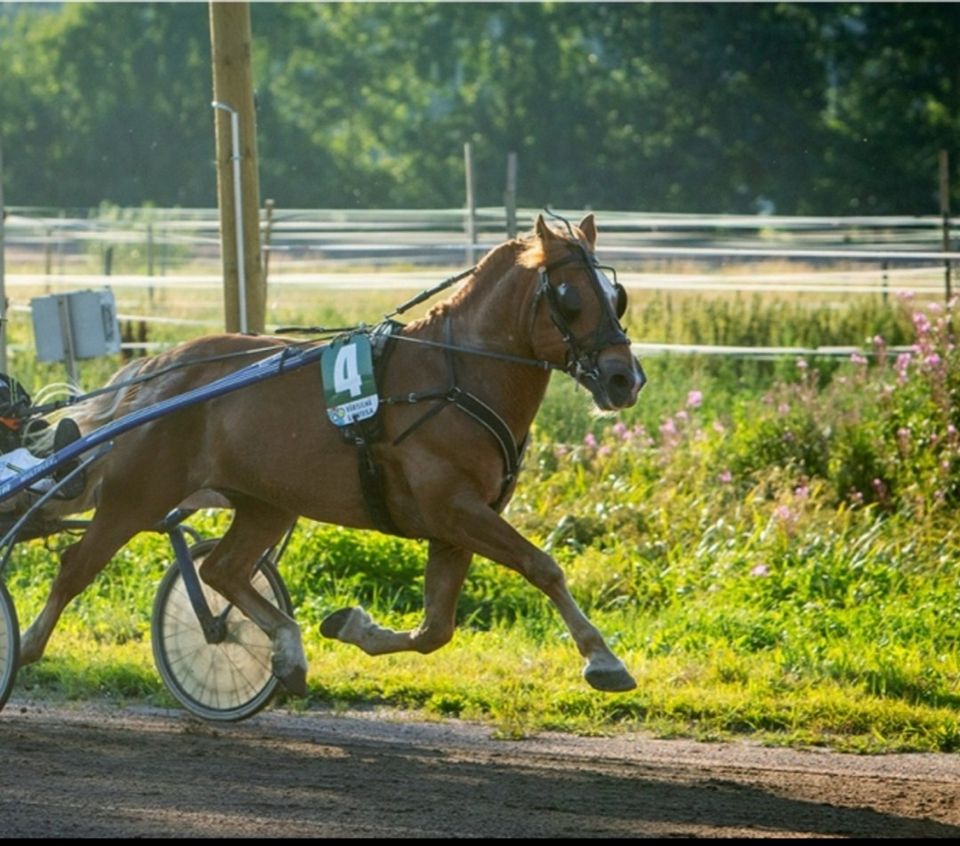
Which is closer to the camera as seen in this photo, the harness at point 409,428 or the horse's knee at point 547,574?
the horse's knee at point 547,574

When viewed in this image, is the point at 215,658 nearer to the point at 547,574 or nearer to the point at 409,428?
the point at 409,428

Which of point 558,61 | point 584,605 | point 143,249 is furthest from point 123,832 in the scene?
point 558,61

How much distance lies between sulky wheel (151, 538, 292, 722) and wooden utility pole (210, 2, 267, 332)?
6.89ft

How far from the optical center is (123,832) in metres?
5.39

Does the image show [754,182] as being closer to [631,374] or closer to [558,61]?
[558,61]

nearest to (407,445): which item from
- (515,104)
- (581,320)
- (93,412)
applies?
(581,320)

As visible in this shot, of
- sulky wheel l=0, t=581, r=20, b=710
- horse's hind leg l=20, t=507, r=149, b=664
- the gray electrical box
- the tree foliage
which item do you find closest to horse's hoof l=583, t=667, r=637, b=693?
horse's hind leg l=20, t=507, r=149, b=664

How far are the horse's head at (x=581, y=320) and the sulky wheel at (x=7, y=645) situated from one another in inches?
90.5

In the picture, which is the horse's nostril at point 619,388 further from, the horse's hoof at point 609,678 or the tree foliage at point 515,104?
the tree foliage at point 515,104

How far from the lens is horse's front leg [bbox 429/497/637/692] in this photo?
20.7ft

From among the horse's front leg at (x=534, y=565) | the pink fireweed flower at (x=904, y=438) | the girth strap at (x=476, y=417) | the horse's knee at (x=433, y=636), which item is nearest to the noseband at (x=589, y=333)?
the girth strap at (x=476, y=417)

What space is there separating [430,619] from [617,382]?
1.21 metres

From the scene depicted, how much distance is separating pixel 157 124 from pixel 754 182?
48.6 ft

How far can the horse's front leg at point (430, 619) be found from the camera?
694 cm
